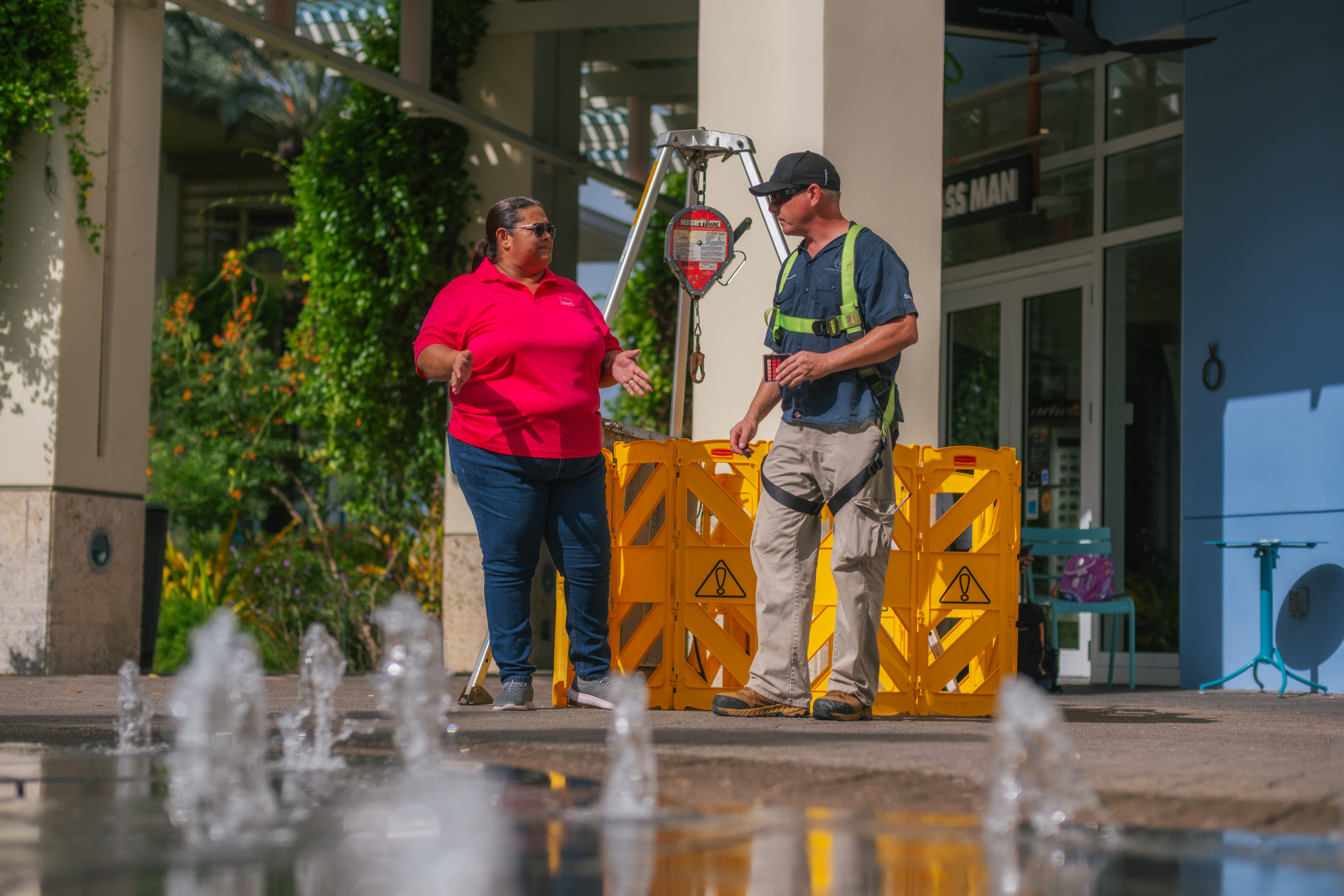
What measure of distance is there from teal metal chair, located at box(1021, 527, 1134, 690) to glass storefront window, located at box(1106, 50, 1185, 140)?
2.91 meters

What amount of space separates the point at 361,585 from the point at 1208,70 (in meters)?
7.72

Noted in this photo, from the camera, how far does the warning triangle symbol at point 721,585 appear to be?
19.0 feet

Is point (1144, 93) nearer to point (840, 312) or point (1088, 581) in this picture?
point (1088, 581)

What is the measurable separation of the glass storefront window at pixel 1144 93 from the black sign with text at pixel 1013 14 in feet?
1.91

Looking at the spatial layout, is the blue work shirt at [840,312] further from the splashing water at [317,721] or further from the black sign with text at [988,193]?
the black sign with text at [988,193]

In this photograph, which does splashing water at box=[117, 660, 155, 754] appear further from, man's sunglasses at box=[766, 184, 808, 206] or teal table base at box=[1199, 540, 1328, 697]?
teal table base at box=[1199, 540, 1328, 697]

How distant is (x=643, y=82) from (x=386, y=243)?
4021 millimetres

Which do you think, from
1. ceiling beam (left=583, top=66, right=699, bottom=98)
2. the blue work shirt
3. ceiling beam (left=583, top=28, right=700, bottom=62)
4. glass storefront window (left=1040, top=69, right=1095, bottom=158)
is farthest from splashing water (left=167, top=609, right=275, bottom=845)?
ceiling beam (left=583, top=66, right=699, bottom=98)

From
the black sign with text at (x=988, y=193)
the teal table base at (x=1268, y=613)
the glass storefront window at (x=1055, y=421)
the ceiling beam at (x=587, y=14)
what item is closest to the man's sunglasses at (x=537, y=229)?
the teal table base at (x=1268, y=613)

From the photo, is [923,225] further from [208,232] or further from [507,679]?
[208,232]

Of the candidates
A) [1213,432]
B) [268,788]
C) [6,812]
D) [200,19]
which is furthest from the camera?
[200,19]

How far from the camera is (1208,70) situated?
10.1 m

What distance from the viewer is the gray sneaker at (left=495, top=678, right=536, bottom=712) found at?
5316 mm

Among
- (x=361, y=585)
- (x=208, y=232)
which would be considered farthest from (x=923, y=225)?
(x=208, y=232)
